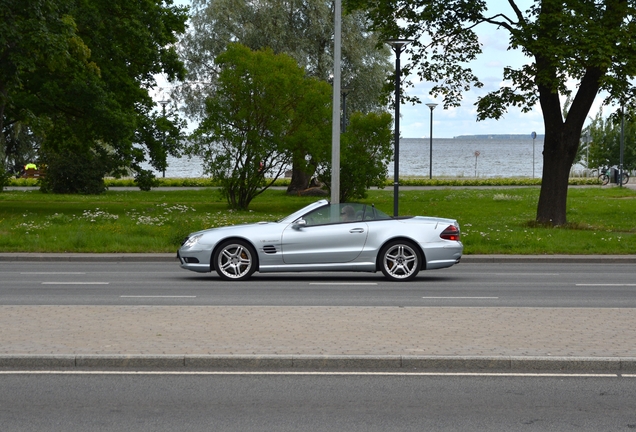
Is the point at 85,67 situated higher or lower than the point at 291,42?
lower

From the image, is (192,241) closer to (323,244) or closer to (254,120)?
(323,244)

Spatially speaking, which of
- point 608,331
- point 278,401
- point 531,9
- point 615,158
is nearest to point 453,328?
point 608,331

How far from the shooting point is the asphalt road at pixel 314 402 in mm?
Result: 6324

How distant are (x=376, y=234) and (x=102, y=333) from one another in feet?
23.4

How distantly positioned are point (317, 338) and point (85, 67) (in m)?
26.4

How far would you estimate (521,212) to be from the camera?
34.8 meters

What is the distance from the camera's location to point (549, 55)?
2550cm

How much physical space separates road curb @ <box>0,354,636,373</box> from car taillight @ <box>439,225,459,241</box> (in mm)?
7741

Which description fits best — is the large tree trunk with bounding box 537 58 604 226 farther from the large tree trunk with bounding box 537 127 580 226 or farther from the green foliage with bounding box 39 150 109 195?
the green foliage with bounding box 39 150 109 195

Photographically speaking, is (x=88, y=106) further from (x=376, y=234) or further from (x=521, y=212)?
(x=376, y=234)

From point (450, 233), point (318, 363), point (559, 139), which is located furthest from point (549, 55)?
point (318, 363)

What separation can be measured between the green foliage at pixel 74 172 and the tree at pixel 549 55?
22650 millimetres

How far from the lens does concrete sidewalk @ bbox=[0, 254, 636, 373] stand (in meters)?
8.04

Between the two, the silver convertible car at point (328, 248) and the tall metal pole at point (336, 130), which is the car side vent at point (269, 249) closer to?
the silver convertible car at point (328, 248)
